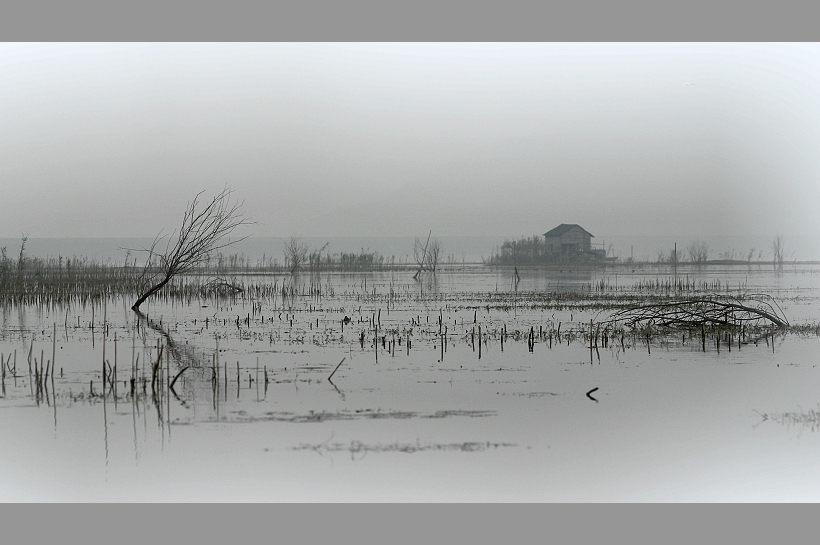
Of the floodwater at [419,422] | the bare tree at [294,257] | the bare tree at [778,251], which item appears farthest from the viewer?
the bare tree at [778,251]

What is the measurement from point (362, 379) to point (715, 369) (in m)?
5.25

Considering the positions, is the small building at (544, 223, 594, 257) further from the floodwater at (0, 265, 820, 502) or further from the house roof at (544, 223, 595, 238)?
the floodwater at (0, 265, 820, 502)

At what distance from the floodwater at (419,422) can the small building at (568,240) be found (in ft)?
186

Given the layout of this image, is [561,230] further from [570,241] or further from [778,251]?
[778,251]

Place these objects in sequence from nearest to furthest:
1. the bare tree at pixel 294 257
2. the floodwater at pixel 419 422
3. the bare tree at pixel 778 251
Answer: the floodwater at pixel 419 422 → the bare tree at pixel 294 257 → the bare tree at pixel 778 251

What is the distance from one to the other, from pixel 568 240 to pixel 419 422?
64.3m

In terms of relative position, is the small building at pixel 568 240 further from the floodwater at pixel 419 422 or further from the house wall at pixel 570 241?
the floodwater at pixel 419 422

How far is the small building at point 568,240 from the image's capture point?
233 feet

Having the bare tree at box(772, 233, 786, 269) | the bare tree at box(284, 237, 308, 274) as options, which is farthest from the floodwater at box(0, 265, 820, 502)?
the bare tree at box(772, 233, 786, 269)

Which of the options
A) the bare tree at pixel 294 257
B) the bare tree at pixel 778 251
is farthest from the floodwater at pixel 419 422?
the bare tree at pixel 778 251

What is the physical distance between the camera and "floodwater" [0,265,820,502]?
7.34m

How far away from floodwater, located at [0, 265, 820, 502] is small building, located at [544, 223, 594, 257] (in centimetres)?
5662

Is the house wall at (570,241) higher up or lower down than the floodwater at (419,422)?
higher up

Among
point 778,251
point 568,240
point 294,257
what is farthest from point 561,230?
point 294,257
